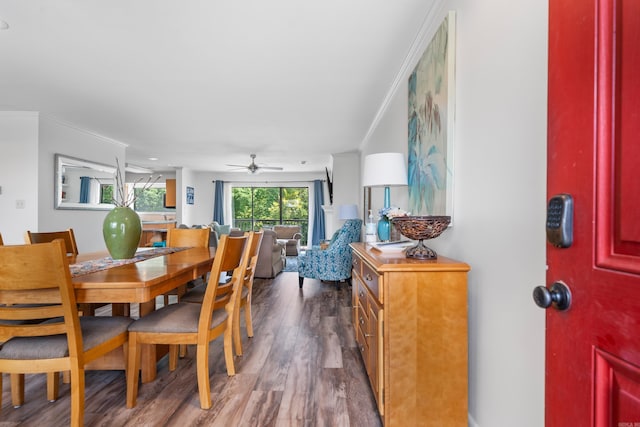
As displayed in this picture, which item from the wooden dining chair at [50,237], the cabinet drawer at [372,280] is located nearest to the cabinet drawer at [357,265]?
the cabinet drawer at [372,280]

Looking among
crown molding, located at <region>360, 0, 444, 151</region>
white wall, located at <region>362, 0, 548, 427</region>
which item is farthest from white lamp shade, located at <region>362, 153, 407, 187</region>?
crown molding, located at <region>360, 0, 444, 151</region>

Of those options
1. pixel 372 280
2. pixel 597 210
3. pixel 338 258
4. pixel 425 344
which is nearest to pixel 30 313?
pixel 372 280

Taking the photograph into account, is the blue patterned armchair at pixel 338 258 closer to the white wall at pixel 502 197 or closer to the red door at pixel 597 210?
the white wall at pixel 502 197

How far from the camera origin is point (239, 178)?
9.80m

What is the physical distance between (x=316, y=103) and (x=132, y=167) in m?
6.64

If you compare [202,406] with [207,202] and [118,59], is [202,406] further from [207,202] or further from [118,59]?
[207,202]

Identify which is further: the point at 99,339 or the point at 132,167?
the point at 132,167

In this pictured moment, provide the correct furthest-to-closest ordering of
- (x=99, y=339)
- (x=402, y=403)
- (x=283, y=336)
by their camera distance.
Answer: (x=283, y=336)
(x=99, y=339)
(x=402, y=403)

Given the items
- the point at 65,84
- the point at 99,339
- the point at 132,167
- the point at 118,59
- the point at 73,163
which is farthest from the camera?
the point at 132,167

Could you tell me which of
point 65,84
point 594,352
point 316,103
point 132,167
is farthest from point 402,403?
point 132,167

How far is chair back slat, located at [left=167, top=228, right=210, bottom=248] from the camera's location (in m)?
3.16

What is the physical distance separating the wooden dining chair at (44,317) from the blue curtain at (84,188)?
424cm

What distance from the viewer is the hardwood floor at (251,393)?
1.70m

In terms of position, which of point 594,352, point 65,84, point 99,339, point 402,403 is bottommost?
point 402,403
